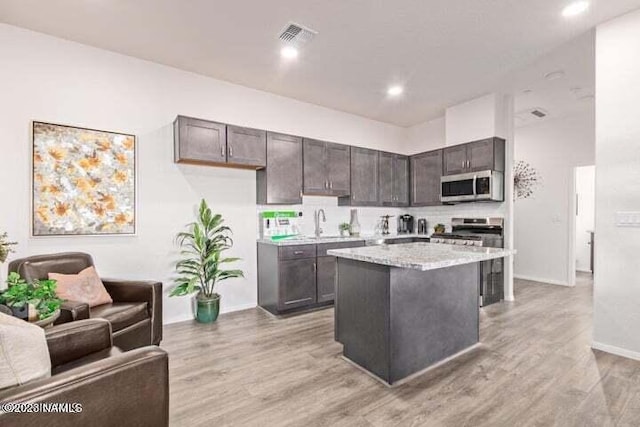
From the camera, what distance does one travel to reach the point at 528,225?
5.96 m

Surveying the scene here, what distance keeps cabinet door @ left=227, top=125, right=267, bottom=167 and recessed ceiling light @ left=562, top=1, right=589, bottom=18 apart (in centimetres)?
315

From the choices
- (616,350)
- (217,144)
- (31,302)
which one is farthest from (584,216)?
(31,302)

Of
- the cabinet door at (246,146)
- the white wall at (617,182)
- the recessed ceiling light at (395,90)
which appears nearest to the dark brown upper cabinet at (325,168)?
the cabinet door at (246,146)

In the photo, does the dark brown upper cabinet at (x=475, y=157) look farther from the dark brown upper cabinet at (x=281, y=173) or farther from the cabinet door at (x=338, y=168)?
the dark brown upper cabinet at (x=281, y=173)

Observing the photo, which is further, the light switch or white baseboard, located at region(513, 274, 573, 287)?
white baseboard, located at region(513, 274, 573, 287)

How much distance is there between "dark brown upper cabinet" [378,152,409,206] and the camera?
17.0 ft

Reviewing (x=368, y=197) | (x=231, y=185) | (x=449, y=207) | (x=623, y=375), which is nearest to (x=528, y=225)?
(x=449, y=207)

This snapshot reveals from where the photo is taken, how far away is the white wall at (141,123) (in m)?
2.81

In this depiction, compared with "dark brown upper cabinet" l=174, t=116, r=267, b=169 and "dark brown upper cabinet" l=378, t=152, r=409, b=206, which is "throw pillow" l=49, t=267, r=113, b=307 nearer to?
"dark brown upper cabinet" l=174, t=116, r=267, b=169

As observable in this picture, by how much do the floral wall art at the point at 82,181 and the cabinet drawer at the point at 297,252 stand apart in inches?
64.4

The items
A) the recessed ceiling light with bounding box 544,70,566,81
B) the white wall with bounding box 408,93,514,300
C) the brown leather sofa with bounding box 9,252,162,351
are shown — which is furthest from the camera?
the white wall with bounding box 408,93,514,300

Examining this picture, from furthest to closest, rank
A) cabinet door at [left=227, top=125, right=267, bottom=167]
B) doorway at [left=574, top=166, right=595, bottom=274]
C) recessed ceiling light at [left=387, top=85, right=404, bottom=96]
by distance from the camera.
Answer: doorway at [left=574, top=166, right=595, bottom=274] < recessed ceiling light at [left=387, top=85, right=404, bottom=96] < cabinet door at [left=227, top=125, right=267, bottom=167]

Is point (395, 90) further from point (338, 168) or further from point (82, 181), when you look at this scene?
point (82, 181)

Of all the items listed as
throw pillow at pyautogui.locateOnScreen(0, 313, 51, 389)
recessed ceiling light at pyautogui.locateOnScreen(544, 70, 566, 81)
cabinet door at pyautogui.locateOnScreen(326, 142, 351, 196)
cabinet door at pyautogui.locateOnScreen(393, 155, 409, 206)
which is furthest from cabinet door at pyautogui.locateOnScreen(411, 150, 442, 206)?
throw pillow at pyautogui.locateOnScreen(0, 313, 51, 389)
